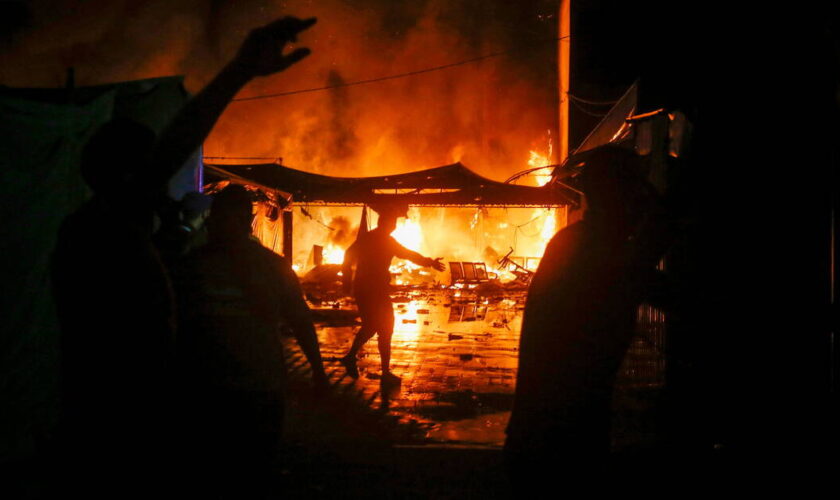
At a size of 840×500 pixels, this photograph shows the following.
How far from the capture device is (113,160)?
5.63 ft

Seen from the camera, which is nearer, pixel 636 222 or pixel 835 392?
pixel 636 222

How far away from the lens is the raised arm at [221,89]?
1.61m

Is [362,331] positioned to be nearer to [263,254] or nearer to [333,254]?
[263,254]

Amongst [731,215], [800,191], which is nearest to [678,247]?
[731,215]

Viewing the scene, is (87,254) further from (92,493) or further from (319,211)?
(319,211)

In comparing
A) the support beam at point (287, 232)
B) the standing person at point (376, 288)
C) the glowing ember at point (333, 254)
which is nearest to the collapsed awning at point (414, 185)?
the support beam at point (287, 232)

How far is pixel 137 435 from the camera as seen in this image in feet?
5.42

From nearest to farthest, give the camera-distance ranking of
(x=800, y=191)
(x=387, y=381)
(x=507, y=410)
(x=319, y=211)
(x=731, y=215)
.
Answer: (x=800, y=191), (x=731, y=215), (x=507, y=410), (x=387, y=381), (x=319, y=211)

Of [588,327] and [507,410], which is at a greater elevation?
[588,327]

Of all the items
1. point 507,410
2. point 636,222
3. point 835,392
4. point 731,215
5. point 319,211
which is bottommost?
point 507,410

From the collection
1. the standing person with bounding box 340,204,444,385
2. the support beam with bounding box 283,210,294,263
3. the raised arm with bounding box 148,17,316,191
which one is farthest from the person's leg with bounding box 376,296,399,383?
the support beam with bounding box 283,210,294,263

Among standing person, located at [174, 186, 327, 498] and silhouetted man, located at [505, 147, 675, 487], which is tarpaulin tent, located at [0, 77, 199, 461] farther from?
silhouetted man, located at [505, 147, 675, 487]

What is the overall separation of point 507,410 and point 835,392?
9.88 ft

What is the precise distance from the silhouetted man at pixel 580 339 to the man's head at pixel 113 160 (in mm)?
1406
